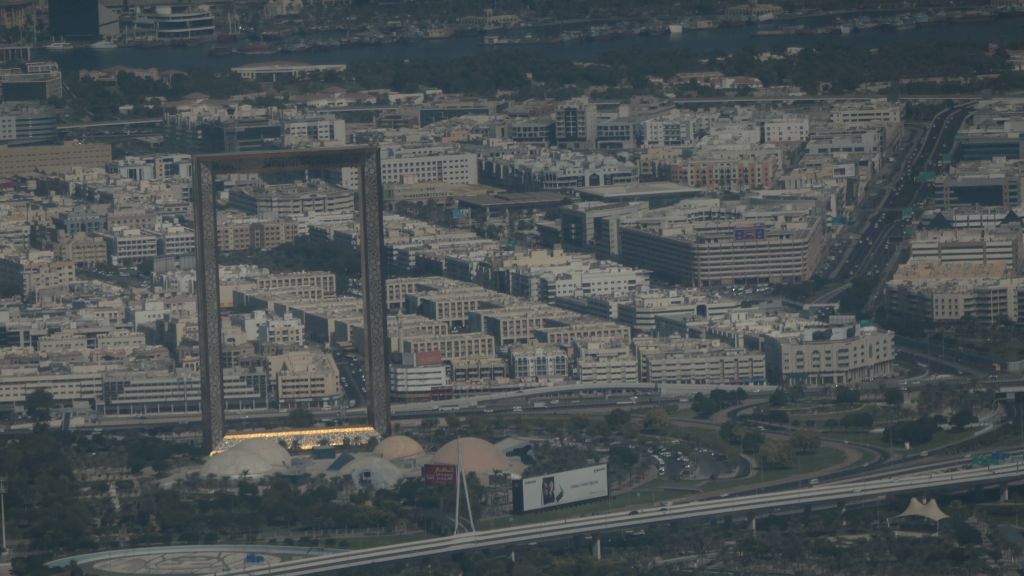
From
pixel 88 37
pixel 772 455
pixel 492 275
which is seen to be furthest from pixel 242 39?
pixel 772 455

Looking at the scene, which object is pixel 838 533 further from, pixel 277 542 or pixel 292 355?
pixel 292 355

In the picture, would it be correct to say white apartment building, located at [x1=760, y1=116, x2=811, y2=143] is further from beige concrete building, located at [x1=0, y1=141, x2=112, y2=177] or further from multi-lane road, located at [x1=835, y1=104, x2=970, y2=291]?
beige concrete building, located at [x1=0, y1=141, x2=112, y2=177]

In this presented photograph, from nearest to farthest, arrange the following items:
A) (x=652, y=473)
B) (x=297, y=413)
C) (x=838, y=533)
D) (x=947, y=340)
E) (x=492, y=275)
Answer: (x=838, y=533) → (x=652, y=473) → (x=297, y=413) → (x=947, y=340) → (x=492, y=275)

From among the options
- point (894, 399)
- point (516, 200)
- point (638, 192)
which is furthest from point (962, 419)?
point (516, 200)

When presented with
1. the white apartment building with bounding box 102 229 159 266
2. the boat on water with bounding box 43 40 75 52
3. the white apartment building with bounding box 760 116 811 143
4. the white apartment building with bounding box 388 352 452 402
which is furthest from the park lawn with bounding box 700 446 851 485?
the boat on water with bounding box 43 40 75 52

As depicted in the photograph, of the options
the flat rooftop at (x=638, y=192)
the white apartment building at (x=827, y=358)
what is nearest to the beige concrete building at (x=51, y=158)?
the flat rooftop at (x=638, y=192)

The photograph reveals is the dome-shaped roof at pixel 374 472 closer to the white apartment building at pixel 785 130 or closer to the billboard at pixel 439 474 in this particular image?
the billboard at pixel 439 474

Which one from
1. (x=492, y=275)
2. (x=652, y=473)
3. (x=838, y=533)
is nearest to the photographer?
(x=838, y=533)

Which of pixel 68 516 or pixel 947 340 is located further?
pixel 947 340
